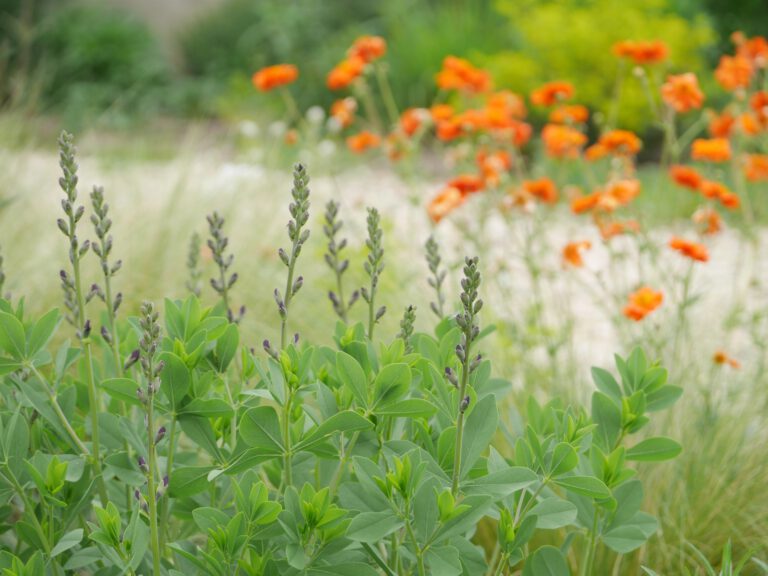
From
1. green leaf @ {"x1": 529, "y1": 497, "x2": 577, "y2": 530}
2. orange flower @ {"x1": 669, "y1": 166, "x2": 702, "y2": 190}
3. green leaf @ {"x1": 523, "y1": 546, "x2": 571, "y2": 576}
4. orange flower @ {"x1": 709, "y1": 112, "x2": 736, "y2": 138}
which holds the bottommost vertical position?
orange flower @ {"x1": 709, "y1": 112, "x2": 736, "y2": 138}

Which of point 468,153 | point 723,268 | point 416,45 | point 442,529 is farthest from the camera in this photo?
point 416,45

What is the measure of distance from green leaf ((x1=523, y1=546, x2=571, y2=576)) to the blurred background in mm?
6971

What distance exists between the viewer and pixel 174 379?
44.8 inches

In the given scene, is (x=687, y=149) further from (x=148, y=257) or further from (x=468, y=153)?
(x=148, y=257)

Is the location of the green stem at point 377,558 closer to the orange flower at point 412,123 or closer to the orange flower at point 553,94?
the orange flower at point 553,94

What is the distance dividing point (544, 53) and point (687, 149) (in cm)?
158

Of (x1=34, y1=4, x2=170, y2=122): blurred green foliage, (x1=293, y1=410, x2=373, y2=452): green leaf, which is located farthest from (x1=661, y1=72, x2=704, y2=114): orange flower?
(x1=34, y1=4, x2=170, y2=122): blurred green foliage

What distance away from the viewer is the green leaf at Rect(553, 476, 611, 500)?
110 cm

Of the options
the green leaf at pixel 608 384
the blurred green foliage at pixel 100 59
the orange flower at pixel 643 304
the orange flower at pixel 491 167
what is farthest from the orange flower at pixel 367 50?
the blurred green foliage at pixel 100 59

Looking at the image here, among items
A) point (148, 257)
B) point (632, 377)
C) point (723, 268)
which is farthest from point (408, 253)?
point (632, 377)

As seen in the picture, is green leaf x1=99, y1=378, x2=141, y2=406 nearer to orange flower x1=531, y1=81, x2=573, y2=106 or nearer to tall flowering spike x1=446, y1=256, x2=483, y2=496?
tall flowering spike x1=446, y1=256, x2=483, y2=496

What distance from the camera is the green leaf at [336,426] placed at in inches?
41.8

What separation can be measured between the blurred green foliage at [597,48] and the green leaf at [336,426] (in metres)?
7.12

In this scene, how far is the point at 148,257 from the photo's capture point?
3.53 meters
